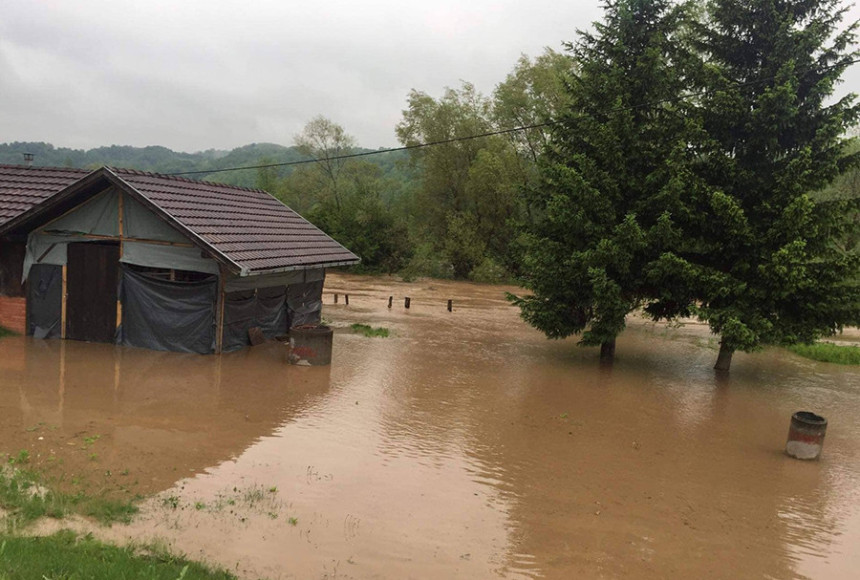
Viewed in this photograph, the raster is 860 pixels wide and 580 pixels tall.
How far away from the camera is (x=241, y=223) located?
57.8 feet

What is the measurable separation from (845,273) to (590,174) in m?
6.46

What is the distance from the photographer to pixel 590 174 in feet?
54.6

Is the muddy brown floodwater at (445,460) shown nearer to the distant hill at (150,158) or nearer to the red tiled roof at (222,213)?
the red tiled roof at (222,213)

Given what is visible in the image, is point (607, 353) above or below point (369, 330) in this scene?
above

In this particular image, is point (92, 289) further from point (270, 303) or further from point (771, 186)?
point (771, 186)

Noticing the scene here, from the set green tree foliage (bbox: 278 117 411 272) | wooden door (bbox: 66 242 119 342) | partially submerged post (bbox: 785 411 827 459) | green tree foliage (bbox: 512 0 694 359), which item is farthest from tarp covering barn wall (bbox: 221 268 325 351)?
green tree foliage (bbox: 278 117 411 272)

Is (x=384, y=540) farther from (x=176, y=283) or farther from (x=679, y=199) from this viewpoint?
(x=679, y=199)

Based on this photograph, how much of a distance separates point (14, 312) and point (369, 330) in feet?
33.7

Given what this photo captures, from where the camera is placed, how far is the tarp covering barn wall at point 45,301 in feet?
54.1

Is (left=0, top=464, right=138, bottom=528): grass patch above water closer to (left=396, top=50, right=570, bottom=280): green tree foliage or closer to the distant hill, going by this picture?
(left=396, top=50, right=570, bottom=280): green tree foliage

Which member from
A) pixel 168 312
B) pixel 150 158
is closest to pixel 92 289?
pixel 168 312

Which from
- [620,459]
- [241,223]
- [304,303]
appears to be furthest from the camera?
[304,303]

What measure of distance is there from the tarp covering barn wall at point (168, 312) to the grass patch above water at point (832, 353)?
19049mm

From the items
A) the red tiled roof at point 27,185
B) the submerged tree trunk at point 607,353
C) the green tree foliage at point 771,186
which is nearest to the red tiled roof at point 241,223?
the red tiled roof at point 27,185
